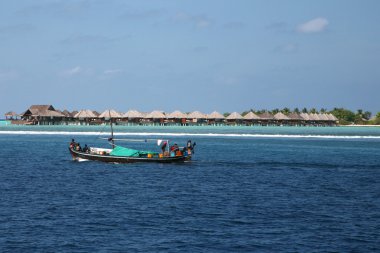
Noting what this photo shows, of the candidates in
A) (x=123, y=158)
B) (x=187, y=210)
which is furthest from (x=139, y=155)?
(x=187, y=210)

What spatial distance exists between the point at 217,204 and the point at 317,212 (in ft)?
18.1

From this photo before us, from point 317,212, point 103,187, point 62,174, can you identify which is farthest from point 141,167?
point 317,212

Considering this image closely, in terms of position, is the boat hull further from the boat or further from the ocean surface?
the ocean surface

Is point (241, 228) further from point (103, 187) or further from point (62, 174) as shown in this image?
point (62, 174)

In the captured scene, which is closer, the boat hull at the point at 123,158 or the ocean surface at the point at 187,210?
the ocean surface at the point at 187,210

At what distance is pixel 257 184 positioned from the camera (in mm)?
44281

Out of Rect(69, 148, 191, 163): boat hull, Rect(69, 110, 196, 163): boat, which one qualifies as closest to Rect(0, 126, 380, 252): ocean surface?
Rect(69, 148, 191, 163): boat hull

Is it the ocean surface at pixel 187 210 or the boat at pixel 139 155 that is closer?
the ocean surface at pixel 187 210

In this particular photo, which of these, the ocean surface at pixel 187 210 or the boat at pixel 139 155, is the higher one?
the boat at pixel 139 155

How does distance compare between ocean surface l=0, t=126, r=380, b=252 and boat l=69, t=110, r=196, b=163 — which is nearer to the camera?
ocean surface l=0, t=126, r=380, b=252

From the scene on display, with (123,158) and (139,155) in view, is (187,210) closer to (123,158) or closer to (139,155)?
(139,155)

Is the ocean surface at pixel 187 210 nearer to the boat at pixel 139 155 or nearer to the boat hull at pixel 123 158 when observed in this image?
the boat hull at pixel 123 158

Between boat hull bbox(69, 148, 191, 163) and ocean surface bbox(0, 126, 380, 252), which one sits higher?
boat hull bbox(69, 148, 191, 163)

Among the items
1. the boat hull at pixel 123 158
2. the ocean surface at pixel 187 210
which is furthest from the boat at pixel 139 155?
the ocean surface at pixel 187 210
